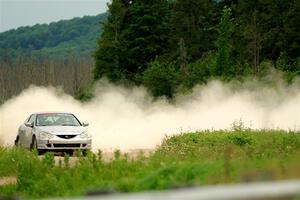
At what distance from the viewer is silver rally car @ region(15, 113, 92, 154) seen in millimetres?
26562

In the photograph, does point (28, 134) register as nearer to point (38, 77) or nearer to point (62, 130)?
point (62, 130)

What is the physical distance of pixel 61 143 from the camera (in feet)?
87.0

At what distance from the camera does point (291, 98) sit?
45031mm

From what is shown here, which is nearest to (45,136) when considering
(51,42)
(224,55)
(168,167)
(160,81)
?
(168,167)

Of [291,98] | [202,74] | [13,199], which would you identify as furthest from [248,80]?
[13,199]

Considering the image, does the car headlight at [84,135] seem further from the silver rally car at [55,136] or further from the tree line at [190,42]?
the tree line at [190,42]

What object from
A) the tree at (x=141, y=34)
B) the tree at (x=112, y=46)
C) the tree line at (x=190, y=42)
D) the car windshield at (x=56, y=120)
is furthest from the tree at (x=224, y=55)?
the car windshield at (x=56, y=120)

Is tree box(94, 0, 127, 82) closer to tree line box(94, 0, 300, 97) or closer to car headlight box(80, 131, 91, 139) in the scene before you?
tree line box(94, 0, 300, 97)

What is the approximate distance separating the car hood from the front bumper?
0.23m

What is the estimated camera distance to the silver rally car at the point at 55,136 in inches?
1046

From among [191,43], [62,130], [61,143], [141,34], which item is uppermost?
[141,34]

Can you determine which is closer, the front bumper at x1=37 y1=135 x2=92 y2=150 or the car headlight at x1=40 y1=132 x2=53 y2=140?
the front bumper at x1=37 y1=135 x2=92 y2=150

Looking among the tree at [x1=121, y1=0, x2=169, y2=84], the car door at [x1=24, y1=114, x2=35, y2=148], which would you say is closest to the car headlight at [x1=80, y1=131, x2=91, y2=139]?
the car door at [x1=24, y1=114, x2=35, y2=148]

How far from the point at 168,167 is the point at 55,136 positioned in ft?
45.1
